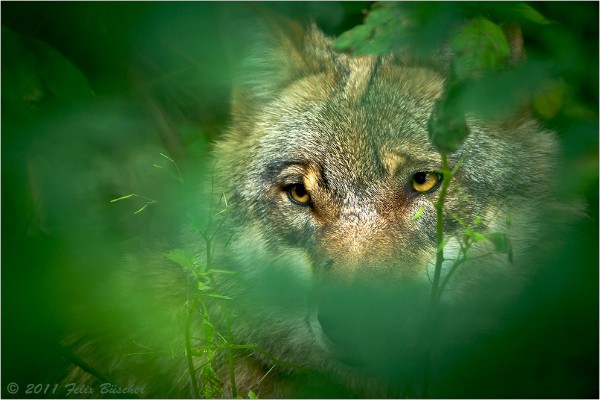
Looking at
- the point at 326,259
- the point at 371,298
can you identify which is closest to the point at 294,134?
the point at 326,259

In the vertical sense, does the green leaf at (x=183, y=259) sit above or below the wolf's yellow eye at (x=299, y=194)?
below

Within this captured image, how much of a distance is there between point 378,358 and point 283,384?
29.9 inches

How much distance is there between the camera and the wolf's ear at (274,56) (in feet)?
12.6

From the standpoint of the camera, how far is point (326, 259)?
3004mm

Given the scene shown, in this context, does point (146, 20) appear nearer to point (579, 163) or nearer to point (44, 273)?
point (44, 273)

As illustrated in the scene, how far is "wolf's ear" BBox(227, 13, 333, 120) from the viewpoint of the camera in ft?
12.6

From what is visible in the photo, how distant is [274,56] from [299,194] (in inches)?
34.9

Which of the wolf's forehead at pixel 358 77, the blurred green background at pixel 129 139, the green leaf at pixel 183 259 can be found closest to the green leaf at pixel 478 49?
the blurred green background at pixel 129 139

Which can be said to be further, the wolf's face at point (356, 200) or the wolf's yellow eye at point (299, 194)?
the wolf's yellow eye at point (299, 194)

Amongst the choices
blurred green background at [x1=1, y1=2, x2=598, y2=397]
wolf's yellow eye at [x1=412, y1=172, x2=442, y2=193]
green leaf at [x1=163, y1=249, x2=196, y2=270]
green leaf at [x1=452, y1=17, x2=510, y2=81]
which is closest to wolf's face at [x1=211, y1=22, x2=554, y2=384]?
wolf's yellow eye at [x1=412, y1=172, x2=442, y2=193]

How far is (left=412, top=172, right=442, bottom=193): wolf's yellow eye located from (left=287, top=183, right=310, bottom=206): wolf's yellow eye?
524 mm

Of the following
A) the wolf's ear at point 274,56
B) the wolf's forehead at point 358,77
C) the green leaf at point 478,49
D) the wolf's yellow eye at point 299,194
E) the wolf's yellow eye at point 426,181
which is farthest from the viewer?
the wolf's ear at point 274,56

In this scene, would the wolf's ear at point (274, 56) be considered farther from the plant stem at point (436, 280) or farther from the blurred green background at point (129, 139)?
the plant stem at point (436, 280)

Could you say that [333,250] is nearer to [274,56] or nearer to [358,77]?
[358,77]
